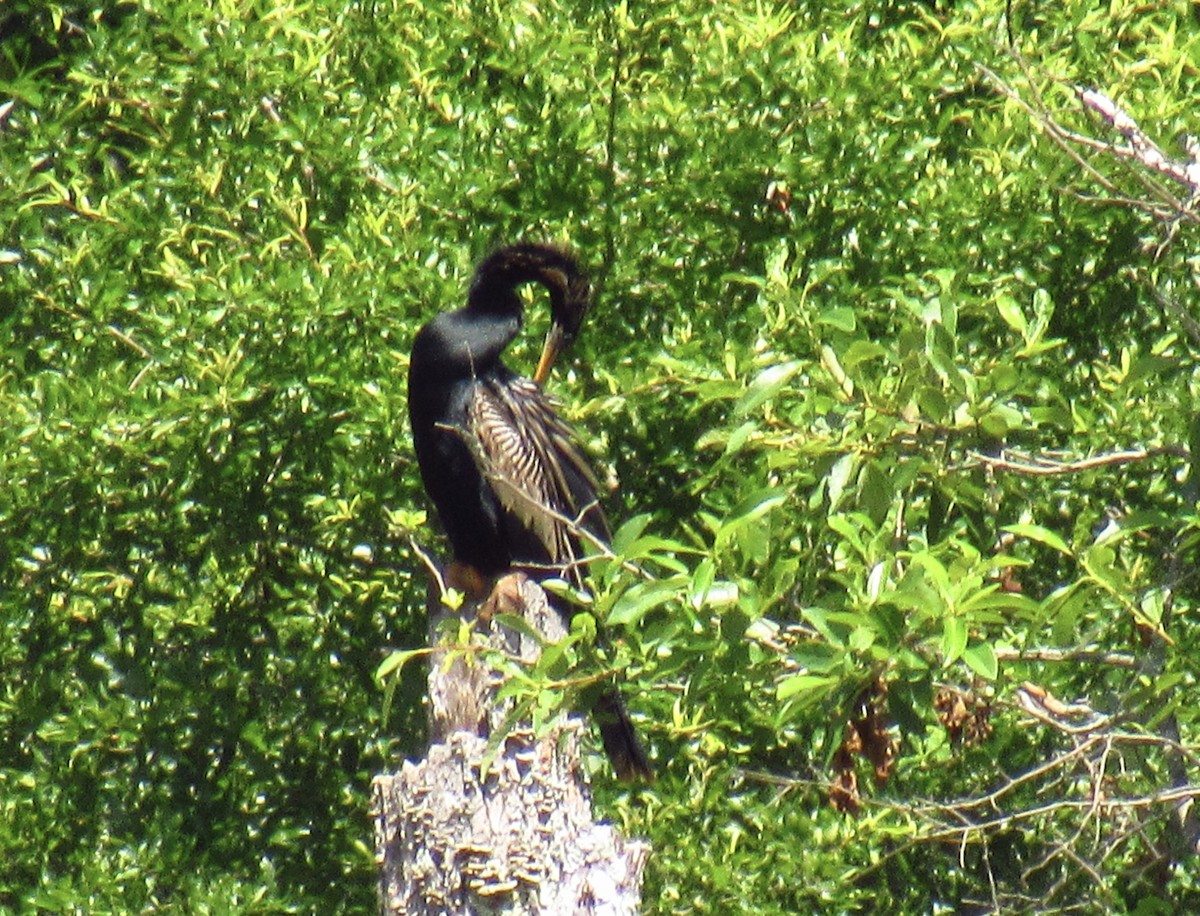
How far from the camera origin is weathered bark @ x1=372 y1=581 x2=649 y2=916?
11.3 feet

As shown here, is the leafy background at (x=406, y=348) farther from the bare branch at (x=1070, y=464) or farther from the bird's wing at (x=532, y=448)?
the bare branch at (x=1070, y=464)

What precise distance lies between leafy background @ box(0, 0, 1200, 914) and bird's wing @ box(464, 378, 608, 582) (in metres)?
0.12

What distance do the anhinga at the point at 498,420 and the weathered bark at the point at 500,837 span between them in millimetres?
1279

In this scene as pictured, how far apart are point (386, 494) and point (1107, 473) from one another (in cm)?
167

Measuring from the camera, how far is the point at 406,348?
499cm

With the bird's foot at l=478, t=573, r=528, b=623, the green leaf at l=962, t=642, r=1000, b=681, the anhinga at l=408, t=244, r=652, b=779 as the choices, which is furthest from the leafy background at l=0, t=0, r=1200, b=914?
the green leaf at l=962, t=642, r=1000, b=681

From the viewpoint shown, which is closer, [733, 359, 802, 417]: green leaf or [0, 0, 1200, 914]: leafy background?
[733, 359, 802, 417]: green leaf

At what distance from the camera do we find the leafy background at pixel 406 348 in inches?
181

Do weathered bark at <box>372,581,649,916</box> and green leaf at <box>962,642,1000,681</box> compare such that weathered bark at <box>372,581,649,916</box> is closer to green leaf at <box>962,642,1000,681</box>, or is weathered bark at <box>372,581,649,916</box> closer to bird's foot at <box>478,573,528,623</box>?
bird's foot at <box>478,573,528,623</box>

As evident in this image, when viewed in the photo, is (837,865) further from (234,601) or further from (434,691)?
(234,601)

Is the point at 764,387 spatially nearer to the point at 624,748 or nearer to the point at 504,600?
the point at 504,600

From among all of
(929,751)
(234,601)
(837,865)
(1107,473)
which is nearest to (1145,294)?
(1107,473)

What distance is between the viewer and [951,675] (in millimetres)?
3049

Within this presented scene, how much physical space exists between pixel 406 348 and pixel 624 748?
3.86 ft
